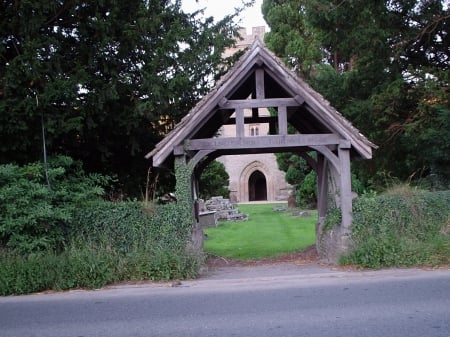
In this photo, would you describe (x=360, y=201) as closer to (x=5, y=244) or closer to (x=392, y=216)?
(x=392, y=216)

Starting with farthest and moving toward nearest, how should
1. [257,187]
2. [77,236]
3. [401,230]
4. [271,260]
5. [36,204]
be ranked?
[257,187] → [271,260] → [401,230] → [77,236] → [36,204]

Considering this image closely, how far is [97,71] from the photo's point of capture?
36.5 feet

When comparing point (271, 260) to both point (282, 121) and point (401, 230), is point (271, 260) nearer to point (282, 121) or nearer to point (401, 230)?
point (401, 230)

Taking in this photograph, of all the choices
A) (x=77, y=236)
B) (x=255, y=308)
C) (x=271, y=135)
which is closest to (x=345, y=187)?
(x=271, y=135)

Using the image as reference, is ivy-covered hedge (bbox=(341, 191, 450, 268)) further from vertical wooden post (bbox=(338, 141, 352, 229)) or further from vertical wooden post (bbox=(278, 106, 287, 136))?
vertical wooden post (bbox=(278, 106, 287, 136))

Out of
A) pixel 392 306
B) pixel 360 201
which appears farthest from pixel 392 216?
pixel 392 306

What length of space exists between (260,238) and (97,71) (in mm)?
9029

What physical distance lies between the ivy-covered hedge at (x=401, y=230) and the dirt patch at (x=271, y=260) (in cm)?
177

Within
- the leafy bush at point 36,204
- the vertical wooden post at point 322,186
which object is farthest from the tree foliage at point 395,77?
the leafy bush at point 36,204

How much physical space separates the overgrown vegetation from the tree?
1314mm

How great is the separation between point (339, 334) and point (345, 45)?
441 inches

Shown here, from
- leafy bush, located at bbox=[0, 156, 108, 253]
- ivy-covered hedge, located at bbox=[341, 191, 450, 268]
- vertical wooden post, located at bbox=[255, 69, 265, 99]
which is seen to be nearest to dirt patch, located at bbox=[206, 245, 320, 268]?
ivy-covered hedge, located at bbox=[341, 191, 450, 268]

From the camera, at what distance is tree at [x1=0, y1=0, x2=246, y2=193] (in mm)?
9578

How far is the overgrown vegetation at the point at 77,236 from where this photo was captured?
8625mm
